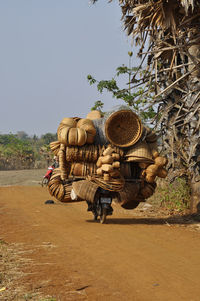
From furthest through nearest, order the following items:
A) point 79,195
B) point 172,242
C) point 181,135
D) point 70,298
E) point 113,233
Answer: point 181,135
point 79,195
point 113,233
point 172,242
point 70,298

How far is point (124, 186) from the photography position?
8.71 meters

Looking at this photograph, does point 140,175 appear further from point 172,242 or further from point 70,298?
point 70,298

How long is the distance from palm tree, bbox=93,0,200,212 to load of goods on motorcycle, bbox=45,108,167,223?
775 mm

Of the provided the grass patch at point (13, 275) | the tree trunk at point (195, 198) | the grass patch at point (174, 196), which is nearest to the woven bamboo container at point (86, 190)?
the grass patch at point (13, 275)

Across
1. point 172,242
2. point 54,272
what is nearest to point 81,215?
point 172,242

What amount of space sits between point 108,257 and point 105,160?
3012 mm

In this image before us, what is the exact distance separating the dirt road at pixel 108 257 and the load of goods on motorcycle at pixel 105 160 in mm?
764

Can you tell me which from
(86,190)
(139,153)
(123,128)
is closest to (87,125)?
(123,128)

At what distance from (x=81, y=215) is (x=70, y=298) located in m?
6.96

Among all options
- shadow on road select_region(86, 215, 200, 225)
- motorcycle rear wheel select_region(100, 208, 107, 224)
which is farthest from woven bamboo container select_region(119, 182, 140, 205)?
shadow on road select_region(86, 215, 200, 225)

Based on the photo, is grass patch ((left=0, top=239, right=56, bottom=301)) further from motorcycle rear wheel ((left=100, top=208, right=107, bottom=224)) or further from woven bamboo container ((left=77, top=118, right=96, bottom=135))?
woven bamboo container ((left=77, top=118, right=96, bottom=135))

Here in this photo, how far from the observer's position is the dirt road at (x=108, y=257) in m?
4.16

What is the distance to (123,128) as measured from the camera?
866 centimetres

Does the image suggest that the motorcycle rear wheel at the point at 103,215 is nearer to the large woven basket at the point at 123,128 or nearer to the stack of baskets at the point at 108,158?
the stack of baskets at the point at 108,158
